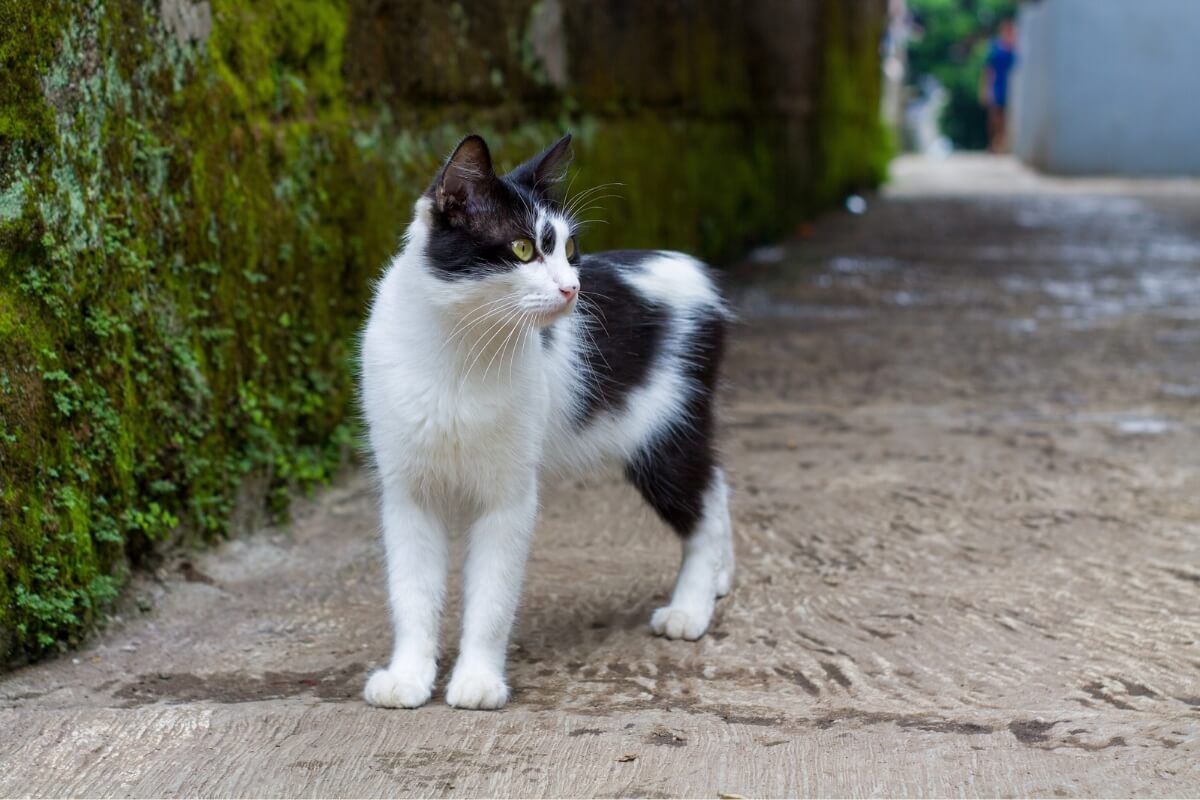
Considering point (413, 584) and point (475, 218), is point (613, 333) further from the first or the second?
point (413, 584)

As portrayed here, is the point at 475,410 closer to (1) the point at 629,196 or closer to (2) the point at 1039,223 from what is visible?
(1) the point at 629,196

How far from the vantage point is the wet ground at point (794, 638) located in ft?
7.55

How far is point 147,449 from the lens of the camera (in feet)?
10.3

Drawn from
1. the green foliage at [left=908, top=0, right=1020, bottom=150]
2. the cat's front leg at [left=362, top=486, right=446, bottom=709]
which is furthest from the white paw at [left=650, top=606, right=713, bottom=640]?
the green foliage at [left=908, top=0, right=1020, bottom=150]

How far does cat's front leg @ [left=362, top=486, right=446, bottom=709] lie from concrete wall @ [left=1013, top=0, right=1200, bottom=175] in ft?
52.6

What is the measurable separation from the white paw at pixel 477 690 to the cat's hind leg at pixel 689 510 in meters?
0.55

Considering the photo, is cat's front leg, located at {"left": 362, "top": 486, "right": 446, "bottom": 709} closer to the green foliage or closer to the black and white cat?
the black and white cat

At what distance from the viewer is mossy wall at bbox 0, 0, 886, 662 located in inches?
109

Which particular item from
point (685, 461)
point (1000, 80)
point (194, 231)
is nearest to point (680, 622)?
point (685, 461)

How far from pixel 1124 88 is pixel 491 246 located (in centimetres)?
1621

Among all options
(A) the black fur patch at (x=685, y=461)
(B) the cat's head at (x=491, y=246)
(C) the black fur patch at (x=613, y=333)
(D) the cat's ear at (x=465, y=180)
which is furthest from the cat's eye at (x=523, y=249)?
(A) the black fur patch at (x=685, y=461)

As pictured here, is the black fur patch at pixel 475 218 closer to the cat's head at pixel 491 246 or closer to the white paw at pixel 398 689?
the cat's head at pixel 491 246

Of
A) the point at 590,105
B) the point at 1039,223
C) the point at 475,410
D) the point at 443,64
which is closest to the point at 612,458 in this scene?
the point at 475,410

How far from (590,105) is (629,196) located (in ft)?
1.72
